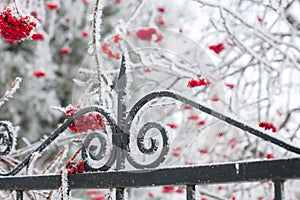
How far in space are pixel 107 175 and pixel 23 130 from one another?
13.5 feet

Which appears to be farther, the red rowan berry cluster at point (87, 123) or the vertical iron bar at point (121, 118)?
the red rowan berry cluster at point (87, 123)

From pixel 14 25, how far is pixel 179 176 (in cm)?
61

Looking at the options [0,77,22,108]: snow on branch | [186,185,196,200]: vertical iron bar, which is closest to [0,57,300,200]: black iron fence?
[186,185,196,200]: vertical iron bar

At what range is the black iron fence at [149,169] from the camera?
65 centimetres

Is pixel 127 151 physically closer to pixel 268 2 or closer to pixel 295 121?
pixel 268 2

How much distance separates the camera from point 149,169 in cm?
76

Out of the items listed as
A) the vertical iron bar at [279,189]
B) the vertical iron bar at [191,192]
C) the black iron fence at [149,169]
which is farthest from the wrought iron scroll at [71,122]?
the vertical iron bar at [279,189]

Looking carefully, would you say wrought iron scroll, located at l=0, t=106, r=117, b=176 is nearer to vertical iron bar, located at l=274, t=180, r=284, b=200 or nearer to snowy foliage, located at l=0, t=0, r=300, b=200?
snowy foliage, located at l=0, t=0, r=300, b=200

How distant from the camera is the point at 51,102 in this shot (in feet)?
15.7

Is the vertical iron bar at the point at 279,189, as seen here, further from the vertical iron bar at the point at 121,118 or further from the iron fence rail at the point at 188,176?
the vertical iron bar at the point at 121,118

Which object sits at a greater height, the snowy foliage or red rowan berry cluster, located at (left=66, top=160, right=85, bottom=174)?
the snowy foliage

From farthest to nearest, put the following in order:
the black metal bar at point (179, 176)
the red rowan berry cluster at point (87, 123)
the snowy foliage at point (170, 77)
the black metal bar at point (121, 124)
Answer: the snowy foliage at point (170, 77)
the red rowan berry cluster at point (87, 123)
the black metal bar at point (121, 124)
the black metal bar at point (179, 176)

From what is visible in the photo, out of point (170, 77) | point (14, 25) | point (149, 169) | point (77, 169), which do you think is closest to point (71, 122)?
point (77, 169)

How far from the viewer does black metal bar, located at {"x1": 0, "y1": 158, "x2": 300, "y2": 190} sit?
64 centimetres
